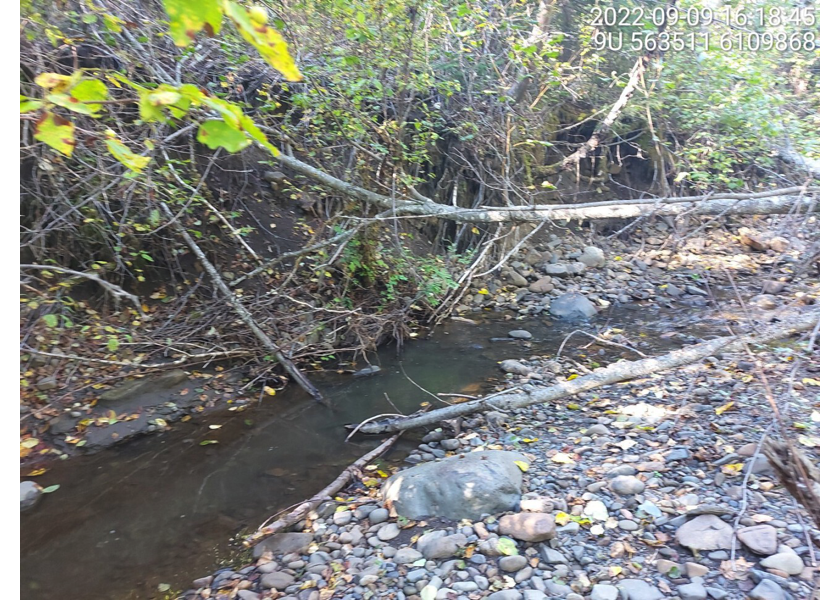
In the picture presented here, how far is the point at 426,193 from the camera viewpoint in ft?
27.1

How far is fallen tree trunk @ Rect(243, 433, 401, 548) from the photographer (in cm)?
312

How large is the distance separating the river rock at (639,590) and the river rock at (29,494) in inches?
148

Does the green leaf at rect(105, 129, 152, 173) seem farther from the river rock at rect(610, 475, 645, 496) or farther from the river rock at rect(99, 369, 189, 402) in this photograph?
the river rock at rect(99, 369, 189, 402)

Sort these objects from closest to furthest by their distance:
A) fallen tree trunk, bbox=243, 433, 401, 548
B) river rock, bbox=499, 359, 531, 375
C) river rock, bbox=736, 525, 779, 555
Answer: river rock, bbox=736, 525, 779, 555
fallen tree trunk, bbox=243, 433, 401, 548
river rock, bbox=499, 359, 531, 375

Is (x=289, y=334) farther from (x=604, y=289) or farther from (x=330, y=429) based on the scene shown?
(x=604, y=289)

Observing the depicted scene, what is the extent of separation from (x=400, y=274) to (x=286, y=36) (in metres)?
2.80

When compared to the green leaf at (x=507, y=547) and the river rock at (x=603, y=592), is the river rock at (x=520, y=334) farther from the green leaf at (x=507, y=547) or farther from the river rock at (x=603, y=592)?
the river rock at (x=603, y=592)

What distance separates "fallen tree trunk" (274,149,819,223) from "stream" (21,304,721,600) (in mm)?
1718

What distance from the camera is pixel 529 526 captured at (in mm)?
2580

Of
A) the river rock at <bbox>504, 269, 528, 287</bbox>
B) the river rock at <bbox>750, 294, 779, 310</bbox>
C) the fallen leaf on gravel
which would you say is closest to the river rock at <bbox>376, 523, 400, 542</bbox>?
the fallen leaf on gravel

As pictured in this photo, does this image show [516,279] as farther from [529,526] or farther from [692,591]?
[692,591]

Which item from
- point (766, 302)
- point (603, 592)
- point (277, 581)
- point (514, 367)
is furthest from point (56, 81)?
point (766, 302)

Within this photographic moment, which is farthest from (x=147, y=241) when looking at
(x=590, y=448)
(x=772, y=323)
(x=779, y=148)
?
(x=779, y=148)
